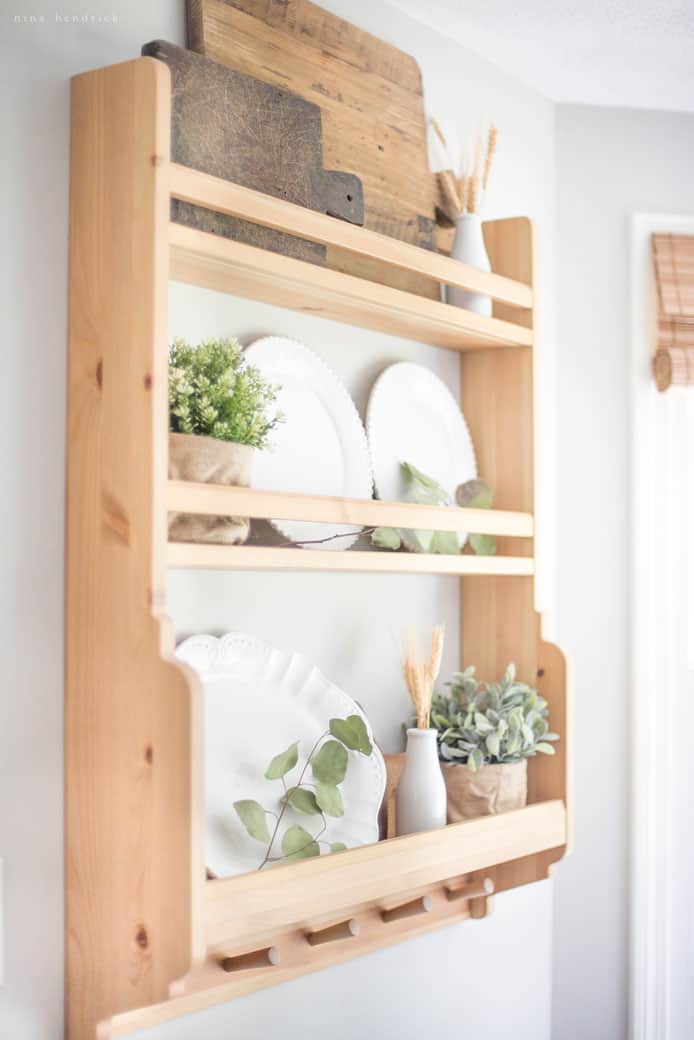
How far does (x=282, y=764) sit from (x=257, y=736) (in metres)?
0.07

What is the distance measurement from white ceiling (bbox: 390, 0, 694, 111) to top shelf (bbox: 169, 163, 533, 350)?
49cm

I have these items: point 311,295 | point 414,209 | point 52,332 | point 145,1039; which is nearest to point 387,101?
point 414,209

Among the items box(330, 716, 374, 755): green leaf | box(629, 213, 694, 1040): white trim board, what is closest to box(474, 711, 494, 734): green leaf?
box(330, 716, 374, 755): green leaf

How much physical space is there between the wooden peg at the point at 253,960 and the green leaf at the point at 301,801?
0.18 m

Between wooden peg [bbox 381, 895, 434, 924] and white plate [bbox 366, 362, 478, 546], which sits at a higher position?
white plate [bbox 366, 362, 478, 546]

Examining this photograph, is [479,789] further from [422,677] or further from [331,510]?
[331,510]

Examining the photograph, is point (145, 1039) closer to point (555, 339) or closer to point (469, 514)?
point (469, 514)

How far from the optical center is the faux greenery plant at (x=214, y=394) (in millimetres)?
1337

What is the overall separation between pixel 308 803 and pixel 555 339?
3.98 ft

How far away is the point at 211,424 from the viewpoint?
1.35 m

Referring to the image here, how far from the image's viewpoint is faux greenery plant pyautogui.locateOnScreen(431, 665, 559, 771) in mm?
1724

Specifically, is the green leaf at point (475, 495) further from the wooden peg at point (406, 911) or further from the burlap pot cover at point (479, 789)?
the wooden peg at point (406, 911)

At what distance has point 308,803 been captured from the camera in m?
1.50

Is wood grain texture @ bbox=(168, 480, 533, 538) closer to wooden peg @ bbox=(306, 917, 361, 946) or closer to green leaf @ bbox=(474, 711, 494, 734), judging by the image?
green leaf @ bbox=(474, 711, 494, 734)
